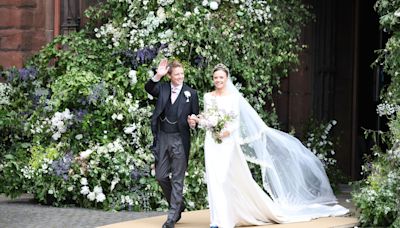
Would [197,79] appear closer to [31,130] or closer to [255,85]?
[255,85]

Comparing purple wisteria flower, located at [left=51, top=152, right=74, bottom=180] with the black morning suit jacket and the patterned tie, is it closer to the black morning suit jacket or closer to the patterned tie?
the black morning suit jacket

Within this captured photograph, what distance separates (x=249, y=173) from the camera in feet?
39.2

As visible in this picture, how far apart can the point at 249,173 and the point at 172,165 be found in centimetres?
85

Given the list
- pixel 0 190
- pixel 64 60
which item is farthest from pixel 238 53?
pixel 0 190

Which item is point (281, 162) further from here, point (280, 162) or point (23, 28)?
point (23, 28)

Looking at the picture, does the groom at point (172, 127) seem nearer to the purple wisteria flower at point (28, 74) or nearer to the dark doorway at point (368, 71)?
the purple wisteria flower at point (28, 74)

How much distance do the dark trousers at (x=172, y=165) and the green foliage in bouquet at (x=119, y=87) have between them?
1.99 m

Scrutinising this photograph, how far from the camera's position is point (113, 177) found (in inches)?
547

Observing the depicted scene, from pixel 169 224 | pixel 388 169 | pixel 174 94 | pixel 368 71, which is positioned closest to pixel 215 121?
pixel 174 94

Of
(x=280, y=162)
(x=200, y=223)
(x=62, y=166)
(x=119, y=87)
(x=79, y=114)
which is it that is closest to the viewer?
(x=200, y=223)

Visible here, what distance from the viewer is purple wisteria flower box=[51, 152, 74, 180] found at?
13.9m

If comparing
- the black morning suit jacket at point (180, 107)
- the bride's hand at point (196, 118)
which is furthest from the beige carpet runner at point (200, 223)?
the bride's hand at point (196, 118)

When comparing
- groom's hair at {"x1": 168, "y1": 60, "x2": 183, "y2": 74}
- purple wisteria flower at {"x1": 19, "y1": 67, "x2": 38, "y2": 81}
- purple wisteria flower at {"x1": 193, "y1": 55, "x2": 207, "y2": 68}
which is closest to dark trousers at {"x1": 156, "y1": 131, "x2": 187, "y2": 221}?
groom's hair at {"x1": 168, "y1": 60, "x2": 183, "y2": 74}

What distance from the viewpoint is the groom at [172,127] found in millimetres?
11742
